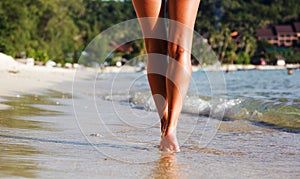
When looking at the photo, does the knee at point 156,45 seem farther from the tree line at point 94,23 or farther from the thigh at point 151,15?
the tree line at point 94,23

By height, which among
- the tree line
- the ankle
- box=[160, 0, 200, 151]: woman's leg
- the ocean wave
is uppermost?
the tree line

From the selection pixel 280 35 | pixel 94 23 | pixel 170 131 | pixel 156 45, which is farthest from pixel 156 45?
pixel 280 35

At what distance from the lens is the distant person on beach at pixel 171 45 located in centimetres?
355

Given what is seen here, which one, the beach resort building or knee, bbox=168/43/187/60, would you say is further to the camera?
the beach resort building

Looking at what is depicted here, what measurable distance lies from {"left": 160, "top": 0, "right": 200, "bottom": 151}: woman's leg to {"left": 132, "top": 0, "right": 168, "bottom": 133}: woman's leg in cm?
9

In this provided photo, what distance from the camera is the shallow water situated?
285 centimetres

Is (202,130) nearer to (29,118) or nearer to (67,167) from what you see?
(29,118)

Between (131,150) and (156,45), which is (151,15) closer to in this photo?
(156,45)

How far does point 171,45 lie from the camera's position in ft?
11.9

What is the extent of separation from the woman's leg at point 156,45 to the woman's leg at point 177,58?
9 centimetres

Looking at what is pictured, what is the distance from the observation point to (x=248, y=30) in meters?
104

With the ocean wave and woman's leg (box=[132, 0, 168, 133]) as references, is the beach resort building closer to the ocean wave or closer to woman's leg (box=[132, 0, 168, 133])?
the ocean wave

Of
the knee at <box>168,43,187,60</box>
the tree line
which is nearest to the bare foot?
the knee at <box>168,43,187,60</box>

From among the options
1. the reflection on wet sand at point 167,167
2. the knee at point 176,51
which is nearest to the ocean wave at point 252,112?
the knee at point 176,51
